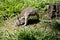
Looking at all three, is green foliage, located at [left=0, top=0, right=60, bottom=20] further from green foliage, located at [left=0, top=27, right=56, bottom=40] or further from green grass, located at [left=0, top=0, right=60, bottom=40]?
green foliage, located at [left=0, top=27, right=56, bottom=40]

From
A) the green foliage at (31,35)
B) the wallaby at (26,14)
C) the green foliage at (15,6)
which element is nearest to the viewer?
the green foliage at (31,35)

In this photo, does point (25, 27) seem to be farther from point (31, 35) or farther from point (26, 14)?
point (31, 35)

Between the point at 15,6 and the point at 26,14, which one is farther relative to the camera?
the point at 15,6

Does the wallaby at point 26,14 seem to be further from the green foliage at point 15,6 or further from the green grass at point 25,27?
the green foliage at point 15,6

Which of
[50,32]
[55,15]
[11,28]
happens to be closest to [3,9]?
[11,28]

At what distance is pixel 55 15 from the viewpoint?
22.3 feet

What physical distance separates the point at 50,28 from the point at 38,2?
6.15ft

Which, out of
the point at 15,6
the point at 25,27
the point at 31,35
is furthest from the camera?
the point at 15,6

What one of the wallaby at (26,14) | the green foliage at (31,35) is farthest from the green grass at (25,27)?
the wallaby at (26,14)

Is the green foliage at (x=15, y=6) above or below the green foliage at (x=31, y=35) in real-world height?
above

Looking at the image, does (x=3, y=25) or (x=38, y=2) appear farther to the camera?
(x=38, y=2)

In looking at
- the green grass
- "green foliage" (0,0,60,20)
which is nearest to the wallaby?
the green grass

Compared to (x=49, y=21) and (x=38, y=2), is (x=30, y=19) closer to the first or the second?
(x=49, y=21)

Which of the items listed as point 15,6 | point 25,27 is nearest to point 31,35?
point 25,27
